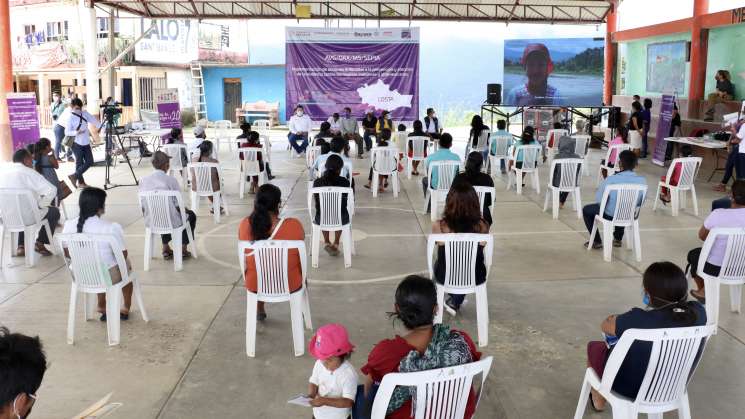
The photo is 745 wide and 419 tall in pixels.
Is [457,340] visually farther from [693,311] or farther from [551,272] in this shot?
[551,272]

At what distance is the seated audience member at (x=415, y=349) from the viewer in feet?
7.97

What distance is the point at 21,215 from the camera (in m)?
6.00

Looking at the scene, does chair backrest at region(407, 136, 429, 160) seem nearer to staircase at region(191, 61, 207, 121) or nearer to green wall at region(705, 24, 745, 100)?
green wall at region(705, 24, 745, 100)

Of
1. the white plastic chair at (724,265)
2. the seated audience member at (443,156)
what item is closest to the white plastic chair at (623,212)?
the white plastic chair at (724,265)

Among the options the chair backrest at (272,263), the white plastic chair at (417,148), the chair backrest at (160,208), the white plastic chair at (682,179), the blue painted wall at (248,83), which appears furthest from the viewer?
the blue painted wall at (248,83)

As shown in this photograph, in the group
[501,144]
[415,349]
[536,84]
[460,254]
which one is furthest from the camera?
[536,84]

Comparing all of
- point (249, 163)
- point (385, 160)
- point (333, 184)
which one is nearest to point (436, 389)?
point (333, 184)

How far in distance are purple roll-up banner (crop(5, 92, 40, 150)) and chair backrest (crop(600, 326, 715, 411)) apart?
1133 cm

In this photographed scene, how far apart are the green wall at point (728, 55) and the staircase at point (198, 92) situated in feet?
52.0

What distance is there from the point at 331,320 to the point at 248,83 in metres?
20.4

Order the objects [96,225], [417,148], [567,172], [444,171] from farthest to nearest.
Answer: [417,148]
[567,172]
[444,171]
[96,225]

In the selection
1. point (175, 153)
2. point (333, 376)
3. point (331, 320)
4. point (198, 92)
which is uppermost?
point (198, 92)

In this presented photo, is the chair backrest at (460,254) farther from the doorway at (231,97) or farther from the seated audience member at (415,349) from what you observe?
the doorway at (231,97)

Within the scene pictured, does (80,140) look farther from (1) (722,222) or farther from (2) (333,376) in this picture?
(1) (722,222)
